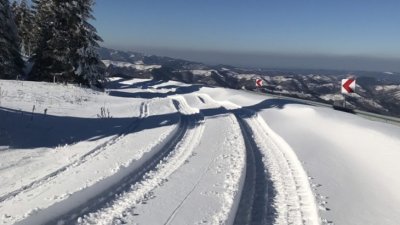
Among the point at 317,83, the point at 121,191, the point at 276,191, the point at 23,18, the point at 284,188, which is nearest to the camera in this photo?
the point at 121,191

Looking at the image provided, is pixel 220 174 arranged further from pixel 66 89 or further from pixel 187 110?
pixel 66 89

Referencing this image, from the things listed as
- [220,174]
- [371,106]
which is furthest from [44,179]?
[371,106]

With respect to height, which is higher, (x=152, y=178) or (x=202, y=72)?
(x=152, y=178)

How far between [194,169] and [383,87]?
64023 millimetres

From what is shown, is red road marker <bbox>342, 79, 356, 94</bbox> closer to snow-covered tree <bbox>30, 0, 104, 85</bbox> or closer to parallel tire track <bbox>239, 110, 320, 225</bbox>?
parallel tire track <bbox>239, 110, 320, 225</bbox>

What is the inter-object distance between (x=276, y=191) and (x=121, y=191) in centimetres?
279

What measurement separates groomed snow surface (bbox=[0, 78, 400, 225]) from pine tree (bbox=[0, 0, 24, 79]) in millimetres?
16102

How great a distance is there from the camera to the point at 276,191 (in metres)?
8.25

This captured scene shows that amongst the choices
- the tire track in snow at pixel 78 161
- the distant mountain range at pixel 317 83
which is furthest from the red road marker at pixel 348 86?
the tire track in snow at pixel 78 161

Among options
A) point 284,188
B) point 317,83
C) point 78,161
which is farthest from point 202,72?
point 284,188

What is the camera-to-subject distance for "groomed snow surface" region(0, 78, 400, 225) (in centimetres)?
692

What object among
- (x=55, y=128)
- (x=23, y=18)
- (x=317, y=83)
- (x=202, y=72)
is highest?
(x=23, y=18)

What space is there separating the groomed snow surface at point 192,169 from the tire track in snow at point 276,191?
0.9 inches

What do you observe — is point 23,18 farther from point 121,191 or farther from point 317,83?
point 317,83
